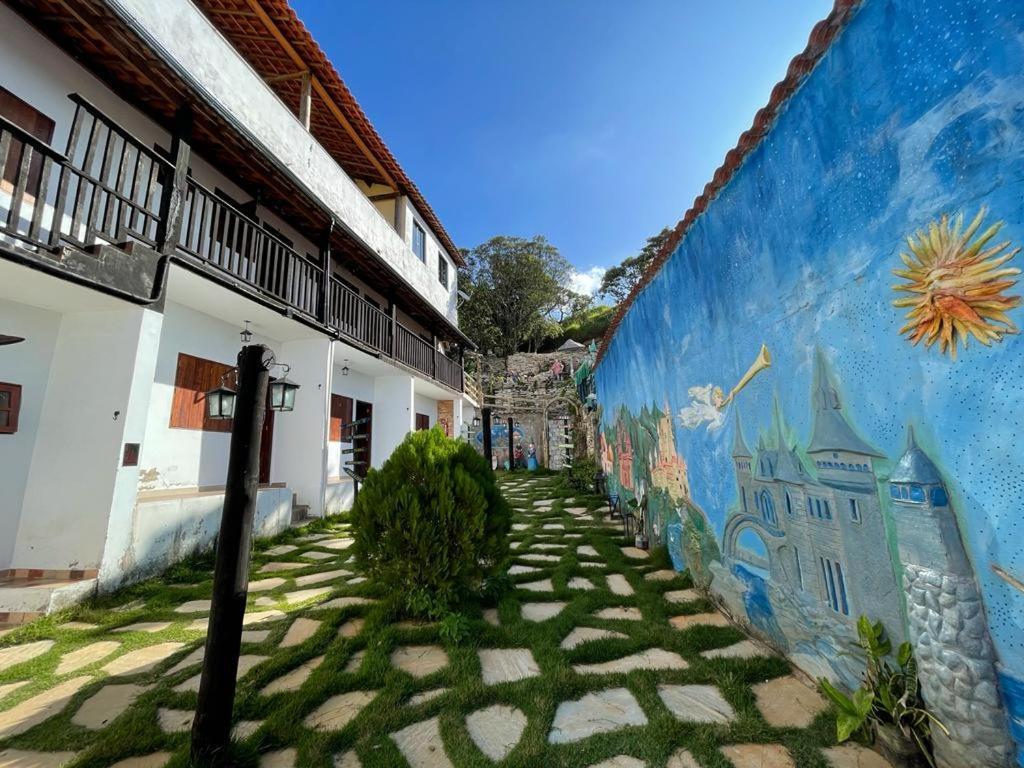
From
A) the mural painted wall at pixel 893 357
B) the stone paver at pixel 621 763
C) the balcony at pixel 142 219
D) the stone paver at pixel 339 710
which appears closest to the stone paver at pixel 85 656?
the stone paver at pixel 339 710

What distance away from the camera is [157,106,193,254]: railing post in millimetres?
4629

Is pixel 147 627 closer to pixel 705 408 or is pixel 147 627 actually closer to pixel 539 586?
pixel 539 586

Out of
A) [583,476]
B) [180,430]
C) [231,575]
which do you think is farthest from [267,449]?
[583,476]

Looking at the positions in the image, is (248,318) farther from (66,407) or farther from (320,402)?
(66,407)

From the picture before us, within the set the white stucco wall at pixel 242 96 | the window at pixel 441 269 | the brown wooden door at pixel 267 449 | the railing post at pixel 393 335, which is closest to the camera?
the white stucco wall at pixel 242 96

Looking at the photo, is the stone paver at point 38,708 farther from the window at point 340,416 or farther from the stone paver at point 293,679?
the window at point 340,416

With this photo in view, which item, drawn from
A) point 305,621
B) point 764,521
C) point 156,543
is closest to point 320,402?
point 156,543

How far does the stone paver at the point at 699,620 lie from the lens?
3201 millimetres

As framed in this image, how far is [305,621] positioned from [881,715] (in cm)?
374

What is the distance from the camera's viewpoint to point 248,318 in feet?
22.6

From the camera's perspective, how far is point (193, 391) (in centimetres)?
639

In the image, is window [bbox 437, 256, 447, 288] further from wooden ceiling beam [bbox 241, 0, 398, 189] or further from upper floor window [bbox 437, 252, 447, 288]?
wooden ceiling beam [bbox 241, 0, 398, 189]

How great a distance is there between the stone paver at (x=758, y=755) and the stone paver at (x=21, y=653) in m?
4.68

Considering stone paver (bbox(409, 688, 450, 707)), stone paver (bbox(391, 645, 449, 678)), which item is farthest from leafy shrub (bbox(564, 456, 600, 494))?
stone paver (bbox(409, 688, 450, 707))
